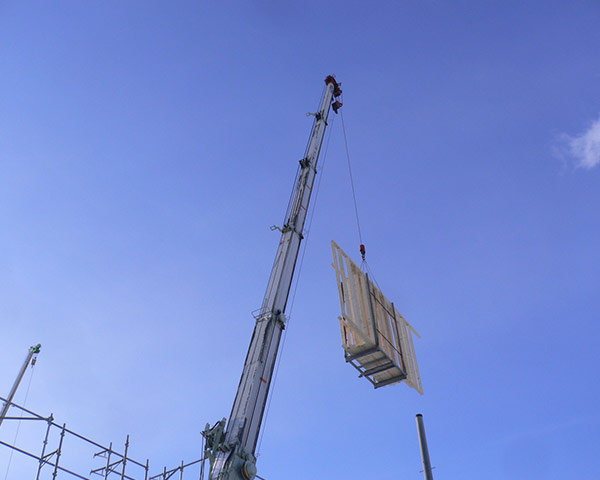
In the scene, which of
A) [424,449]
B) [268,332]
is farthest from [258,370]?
[424,449]

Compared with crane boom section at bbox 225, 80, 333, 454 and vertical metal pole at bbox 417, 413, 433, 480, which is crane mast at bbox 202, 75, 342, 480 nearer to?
crane boom section at bbox 225, 80, 333, 454

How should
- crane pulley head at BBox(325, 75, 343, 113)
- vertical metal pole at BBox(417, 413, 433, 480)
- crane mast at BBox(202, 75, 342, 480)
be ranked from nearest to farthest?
1. vertical metal pole at BBox(417, 413, 433, 480)
2. crane mast at BBox(202, 75, 342, 480)
3. crane pulley head at BBox(325, 75, 343, 113)

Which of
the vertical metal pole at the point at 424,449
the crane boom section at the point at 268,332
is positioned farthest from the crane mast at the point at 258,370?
the vertical metal pole at the point at 424,449

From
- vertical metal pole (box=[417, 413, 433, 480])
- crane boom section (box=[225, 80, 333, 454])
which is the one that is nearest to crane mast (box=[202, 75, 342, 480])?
crane boom section (box=[225, 80, 333, 454])

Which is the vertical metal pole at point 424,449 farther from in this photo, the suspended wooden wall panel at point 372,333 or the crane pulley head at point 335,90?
the crane pulley head at point 335,90

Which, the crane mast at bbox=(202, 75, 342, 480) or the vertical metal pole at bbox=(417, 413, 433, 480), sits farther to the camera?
the crane mast at bbox=(202, 75, 342, 480)

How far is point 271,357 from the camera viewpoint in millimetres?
15250

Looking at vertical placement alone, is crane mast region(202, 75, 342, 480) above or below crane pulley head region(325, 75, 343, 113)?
below

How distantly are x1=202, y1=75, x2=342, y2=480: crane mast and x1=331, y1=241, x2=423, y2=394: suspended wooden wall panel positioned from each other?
2.03m

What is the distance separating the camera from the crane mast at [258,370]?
13266mm

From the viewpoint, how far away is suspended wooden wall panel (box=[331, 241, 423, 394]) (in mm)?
15023

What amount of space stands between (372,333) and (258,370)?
3292 millimetres

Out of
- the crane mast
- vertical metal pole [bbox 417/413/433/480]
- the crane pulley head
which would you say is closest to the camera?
vertical metal pole [bbox 417/413/433/480]

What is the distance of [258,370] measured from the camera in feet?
48.1
